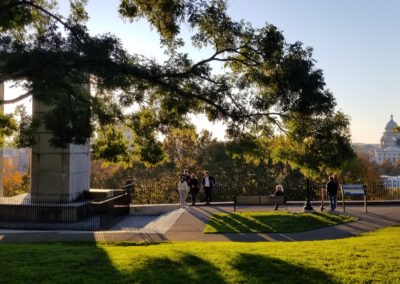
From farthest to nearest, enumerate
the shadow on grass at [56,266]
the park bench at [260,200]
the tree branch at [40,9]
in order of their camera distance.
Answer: the park bench at [260,200] < the tree branch at [40,9] < the shadow on grass at [56,266]

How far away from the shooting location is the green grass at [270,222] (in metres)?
15.6

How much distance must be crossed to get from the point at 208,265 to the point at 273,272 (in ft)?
3.77

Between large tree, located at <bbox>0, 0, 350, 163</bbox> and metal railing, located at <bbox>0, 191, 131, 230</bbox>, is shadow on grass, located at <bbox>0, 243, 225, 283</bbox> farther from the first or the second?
metal railing, located at <bbox>0, 191, 131, 230</bbox>

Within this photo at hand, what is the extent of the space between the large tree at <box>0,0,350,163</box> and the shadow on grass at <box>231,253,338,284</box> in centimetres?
370

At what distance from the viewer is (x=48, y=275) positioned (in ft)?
27.6

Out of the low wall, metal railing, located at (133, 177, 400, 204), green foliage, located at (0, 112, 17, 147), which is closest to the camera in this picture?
green foliage, located at (0, 112, 17, 147)

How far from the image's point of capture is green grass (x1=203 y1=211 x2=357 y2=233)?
1557cm

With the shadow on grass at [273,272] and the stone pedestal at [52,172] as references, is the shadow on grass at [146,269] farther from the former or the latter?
the stone pedestal at [52,172]

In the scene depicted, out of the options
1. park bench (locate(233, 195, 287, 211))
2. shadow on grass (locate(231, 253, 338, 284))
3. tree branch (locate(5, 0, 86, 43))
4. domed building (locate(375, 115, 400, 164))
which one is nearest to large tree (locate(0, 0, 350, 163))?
tree branch (locate(5, 0, 86, 43))

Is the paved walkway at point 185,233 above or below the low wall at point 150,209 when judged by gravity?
below

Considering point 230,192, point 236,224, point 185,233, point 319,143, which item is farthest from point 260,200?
point 319,143

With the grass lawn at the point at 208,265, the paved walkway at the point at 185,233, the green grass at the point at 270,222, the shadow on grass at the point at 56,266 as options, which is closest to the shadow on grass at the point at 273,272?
the grass lawn at the point at 208,265

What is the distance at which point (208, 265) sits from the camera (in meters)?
8.90

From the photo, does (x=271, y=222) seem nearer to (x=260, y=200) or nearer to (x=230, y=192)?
(x=260, y=200)
